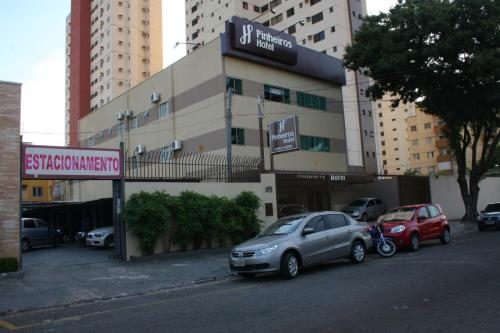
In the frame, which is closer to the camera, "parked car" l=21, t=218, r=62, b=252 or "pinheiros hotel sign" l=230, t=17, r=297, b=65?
"parked car" l=21, t=218, r=62, b=252

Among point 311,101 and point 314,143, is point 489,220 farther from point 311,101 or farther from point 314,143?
point 311,101

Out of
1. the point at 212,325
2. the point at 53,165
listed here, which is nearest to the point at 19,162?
the point at 53,165

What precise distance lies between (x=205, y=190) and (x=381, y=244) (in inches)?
287

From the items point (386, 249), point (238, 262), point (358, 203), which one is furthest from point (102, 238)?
point (358, 203)

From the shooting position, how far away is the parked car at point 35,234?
22.2m

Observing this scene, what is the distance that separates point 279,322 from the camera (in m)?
6.82

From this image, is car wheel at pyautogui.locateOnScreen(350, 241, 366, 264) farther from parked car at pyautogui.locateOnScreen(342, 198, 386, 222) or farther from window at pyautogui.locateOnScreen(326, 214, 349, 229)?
parked car at pyautogui.locateOnScreen(342, 198, 386, 222)

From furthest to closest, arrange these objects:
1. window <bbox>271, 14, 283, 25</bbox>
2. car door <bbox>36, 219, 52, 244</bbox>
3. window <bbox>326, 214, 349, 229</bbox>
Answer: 1. window <bbox>271, 14, 283, 25</bbox>
2. car door <bbox>36, 219, 52, 244</bbox>
3. window <bbox>326, 214, 349, 229</bbox>

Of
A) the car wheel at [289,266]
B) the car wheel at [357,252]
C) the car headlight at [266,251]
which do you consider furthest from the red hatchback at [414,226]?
the car headlight at [266,251]

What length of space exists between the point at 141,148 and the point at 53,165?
74.2 feet

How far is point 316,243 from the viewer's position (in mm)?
11938

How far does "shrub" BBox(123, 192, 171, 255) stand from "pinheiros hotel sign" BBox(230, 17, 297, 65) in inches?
649

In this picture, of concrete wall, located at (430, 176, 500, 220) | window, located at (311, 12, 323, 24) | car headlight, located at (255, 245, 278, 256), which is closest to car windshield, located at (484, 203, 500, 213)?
concrete wall, located at (430, 176, 500, 220)

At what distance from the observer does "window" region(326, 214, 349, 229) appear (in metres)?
12.7
